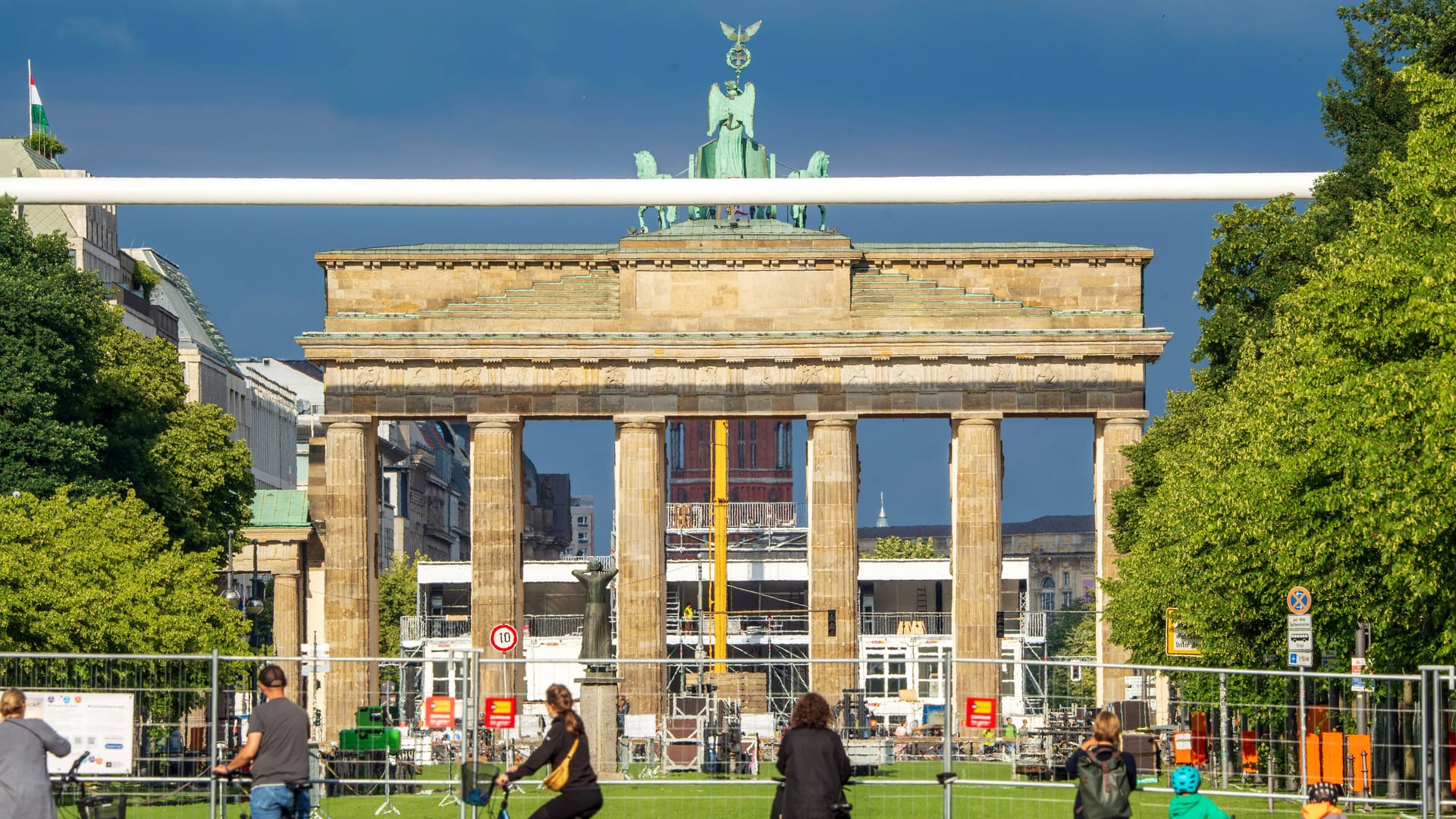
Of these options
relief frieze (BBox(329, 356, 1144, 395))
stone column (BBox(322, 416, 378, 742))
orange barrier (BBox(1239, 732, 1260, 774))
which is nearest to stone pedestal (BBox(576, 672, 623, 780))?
orange barrier (BBox(1239, 732, 1260, 774))

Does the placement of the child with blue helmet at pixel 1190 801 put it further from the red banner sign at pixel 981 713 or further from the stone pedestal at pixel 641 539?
the stone pedestal at pixel 641 539

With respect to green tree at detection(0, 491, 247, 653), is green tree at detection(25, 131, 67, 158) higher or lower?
higher

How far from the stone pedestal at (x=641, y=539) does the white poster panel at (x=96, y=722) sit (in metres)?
52.6

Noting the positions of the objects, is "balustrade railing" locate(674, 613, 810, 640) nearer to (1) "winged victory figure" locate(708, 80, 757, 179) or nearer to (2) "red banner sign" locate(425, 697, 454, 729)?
(1) "winged victory figure" locate(708, 80, 757, 179)

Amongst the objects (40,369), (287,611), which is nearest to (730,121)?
(40,369)

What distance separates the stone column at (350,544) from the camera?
268 ft

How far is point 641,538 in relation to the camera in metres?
83.1

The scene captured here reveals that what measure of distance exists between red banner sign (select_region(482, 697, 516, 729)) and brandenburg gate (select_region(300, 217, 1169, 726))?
4798 centimetres

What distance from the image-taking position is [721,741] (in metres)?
42.0

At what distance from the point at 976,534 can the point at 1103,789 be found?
59.9 meters

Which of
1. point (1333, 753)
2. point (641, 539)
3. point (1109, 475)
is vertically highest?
point (1109, 475)

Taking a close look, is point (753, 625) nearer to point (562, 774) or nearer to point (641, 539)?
point (641, 539)

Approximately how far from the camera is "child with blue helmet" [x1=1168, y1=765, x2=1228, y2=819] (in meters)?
21.8

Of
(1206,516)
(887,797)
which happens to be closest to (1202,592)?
(1206,516)
